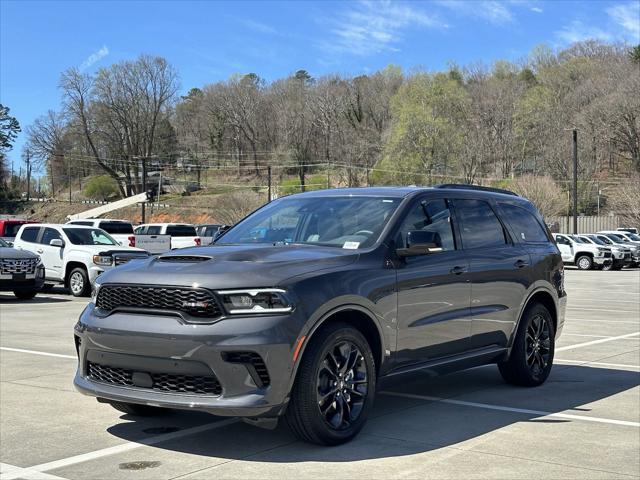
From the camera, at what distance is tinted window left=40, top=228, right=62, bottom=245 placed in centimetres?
2098

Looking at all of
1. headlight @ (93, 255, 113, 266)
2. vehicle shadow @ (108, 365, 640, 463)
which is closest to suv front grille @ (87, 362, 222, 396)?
vehicle shadow @ (108, 365, 640, 463)

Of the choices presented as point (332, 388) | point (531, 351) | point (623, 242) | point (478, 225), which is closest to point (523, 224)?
point (478, 225)

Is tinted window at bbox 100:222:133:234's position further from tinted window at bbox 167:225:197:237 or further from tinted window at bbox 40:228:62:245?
tinted window at bbox 167:225:197:237

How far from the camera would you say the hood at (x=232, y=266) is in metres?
5.17

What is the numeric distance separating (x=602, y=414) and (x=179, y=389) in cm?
377

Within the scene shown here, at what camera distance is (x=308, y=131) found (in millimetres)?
118938

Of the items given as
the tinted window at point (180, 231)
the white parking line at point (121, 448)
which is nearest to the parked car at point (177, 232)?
the tinted window at point (180, 231)

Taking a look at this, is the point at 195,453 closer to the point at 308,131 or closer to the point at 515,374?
the point at 515,374

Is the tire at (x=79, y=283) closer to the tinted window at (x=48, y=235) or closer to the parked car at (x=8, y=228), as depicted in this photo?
the tinted window at (x=48, y=235)

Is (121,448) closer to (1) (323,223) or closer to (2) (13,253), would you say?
(1) (323,223)

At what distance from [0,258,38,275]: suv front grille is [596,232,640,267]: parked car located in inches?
1143

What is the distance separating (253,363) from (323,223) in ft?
6.06

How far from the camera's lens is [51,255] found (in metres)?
20.5

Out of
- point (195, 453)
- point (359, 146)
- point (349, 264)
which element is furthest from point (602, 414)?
point (359, 146)
